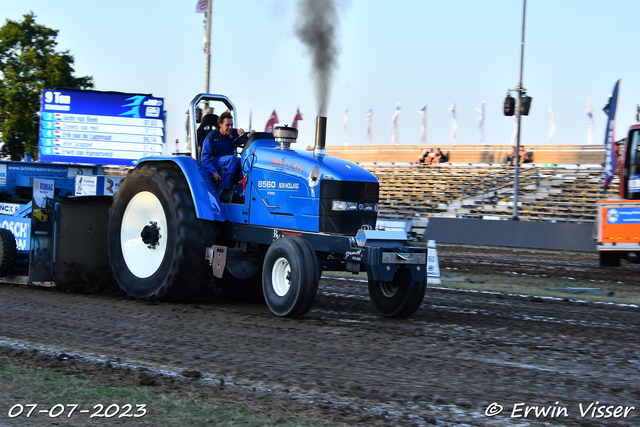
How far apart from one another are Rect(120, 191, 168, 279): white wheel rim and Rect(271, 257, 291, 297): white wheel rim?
1.51 meters

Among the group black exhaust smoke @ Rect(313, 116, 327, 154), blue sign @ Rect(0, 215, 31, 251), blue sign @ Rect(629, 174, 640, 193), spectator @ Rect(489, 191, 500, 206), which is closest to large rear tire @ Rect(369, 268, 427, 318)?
black exhaust smoke @ Rect(313, 116, 327, 154)

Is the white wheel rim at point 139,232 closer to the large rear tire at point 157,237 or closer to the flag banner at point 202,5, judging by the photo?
the large rear tire at point 157,237

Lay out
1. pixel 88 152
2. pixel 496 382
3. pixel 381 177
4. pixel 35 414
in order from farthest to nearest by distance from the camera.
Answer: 1. pixel 381 177
2. pixel 88 152
3. pixel 496 382
4. pixel 35 414

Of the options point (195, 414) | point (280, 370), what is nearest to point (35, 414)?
point (195, 414)

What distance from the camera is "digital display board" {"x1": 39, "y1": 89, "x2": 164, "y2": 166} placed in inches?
786

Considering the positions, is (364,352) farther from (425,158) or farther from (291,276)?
(425,158)

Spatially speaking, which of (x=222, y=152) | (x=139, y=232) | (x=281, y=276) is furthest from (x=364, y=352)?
(x=139, y=232)

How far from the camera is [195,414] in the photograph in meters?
3.82

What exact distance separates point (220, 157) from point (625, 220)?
32.7 feet

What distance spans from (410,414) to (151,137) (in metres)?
18.0

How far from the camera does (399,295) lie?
7.17 metres

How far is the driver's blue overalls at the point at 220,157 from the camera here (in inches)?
309

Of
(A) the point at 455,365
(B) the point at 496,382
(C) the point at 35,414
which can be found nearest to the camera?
(C) the point at 35,414

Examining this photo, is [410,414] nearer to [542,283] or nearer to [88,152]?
[542,283]
